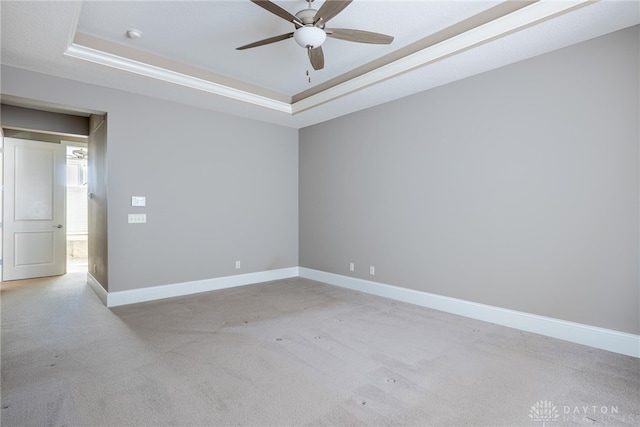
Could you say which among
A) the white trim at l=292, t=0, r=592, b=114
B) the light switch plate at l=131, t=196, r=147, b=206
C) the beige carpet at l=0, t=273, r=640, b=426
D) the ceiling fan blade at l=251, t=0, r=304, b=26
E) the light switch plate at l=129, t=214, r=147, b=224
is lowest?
the beige carpet at l=0, t=273, r=640, b=426

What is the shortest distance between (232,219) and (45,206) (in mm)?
3461

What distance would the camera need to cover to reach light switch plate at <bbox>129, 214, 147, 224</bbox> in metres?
4.32

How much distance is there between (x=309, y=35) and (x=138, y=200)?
3.10m

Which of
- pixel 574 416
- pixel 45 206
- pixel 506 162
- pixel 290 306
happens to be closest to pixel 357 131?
pixel 506 162

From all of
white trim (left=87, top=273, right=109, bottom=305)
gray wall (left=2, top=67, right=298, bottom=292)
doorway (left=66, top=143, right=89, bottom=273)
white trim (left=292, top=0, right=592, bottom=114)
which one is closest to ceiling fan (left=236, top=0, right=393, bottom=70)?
white trim (left=292, top=0, right=592, bottom=114)

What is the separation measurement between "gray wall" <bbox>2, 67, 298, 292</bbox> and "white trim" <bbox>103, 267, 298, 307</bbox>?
83 mm

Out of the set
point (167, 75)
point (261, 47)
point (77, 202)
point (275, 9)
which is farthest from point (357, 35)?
point (77, 202)

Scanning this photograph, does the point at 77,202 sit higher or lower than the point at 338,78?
lower

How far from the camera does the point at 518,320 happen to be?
3406 mm

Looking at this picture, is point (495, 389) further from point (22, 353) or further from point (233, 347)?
point (22, 353)

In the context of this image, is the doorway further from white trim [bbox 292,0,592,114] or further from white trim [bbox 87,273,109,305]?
white trim [bbox 292,0,592,114]

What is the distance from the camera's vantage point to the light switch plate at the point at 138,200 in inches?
170

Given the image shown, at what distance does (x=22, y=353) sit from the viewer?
9.15 ft

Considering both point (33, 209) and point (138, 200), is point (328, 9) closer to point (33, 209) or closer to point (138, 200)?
point (138, 200)
